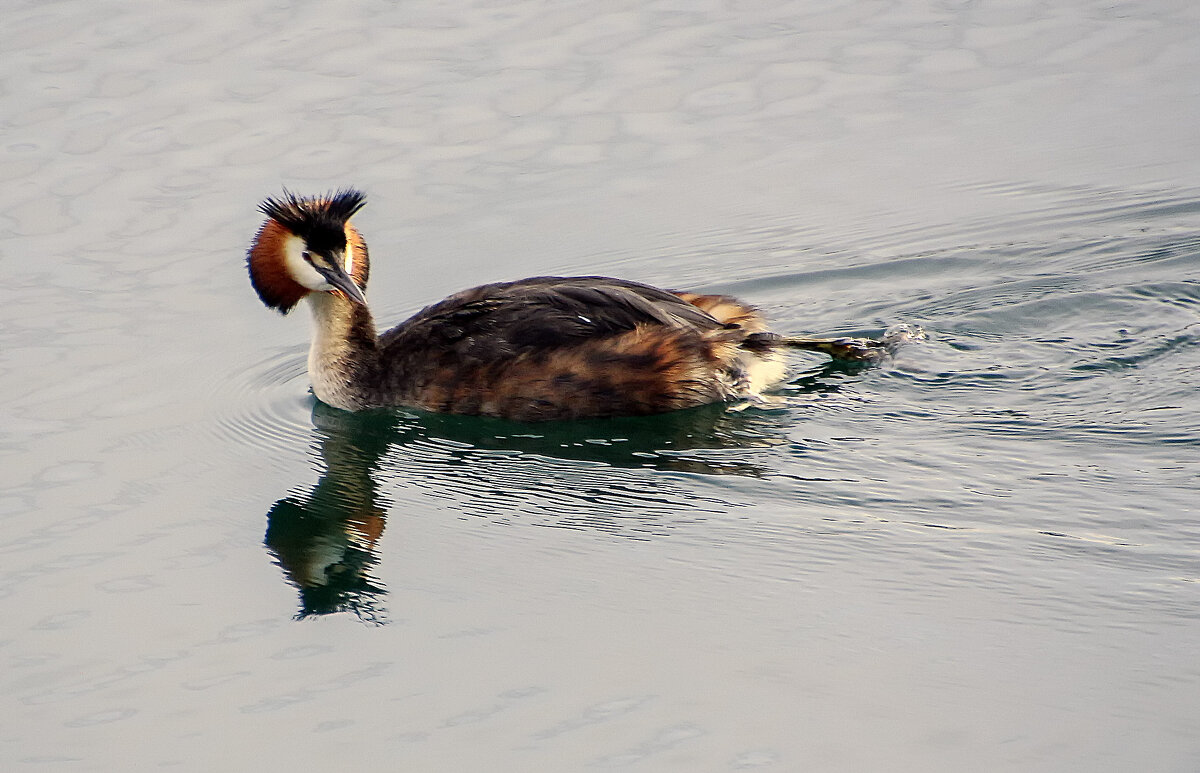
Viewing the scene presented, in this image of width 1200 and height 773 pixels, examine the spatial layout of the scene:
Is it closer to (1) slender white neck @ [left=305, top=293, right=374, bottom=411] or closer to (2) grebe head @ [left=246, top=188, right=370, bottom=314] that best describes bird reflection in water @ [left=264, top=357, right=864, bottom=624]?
(1) slender white neck @ [left=305, top=293, right=374, bottom=411]

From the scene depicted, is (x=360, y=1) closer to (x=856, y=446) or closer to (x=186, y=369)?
(x=186, y=369)

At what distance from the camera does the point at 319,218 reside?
26.8 ft

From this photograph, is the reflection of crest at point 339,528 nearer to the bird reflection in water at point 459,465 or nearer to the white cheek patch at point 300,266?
the bird reflection in water at point 459,465

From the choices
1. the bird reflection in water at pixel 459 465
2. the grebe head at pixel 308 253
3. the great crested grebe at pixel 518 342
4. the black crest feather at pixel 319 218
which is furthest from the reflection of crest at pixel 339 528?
the black crest feather at pixel 319 218

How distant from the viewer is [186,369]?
29.3 feet

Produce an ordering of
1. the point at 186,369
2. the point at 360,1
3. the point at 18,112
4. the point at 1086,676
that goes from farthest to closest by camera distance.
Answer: the point at 360,1 → the point at 18,112 → the point at 186,369 → the point at 1086,676

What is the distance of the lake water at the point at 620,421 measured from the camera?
5387 mm

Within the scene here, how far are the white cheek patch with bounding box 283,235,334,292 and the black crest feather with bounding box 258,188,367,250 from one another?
76mm

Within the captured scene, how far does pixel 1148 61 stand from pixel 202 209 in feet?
23.5

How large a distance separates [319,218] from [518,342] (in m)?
1.26

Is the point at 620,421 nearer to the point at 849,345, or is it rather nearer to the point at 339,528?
the point at 849,345

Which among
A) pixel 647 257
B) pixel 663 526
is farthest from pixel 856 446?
pixel 647 257

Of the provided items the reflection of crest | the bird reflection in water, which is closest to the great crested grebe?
the bird reflection in water

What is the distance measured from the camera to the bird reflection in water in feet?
22.1
